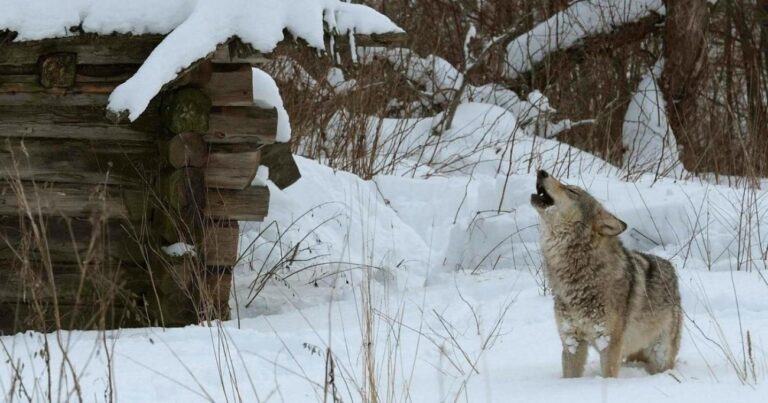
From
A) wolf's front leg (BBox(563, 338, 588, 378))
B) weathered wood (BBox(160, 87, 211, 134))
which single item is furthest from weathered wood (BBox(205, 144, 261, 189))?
wolf's front leg (BBox(563, 338, 588, 378))

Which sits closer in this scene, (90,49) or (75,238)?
(90,49)

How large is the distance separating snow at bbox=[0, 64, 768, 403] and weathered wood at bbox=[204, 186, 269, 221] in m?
0.28

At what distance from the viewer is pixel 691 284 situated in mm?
7004

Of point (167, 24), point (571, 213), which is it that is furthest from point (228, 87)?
point (571, 213)

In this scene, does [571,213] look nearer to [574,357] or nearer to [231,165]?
[574,357]

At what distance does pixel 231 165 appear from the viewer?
664 centimetres

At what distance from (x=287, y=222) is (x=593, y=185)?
107 inches

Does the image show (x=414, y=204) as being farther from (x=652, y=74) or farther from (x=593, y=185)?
(x=652, y=74)

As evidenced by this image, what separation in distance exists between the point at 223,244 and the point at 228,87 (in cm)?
100

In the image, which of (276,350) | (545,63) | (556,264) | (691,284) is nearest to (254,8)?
(276,350)

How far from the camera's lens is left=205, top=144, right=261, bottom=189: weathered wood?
6613 mm

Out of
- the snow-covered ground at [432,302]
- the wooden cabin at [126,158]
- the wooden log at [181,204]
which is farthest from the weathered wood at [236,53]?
the snow-covered ground at [432,302]

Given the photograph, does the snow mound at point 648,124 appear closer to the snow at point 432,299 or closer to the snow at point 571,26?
the snow at point 571,26

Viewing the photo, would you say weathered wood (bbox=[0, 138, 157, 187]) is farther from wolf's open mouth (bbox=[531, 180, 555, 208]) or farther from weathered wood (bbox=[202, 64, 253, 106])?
wolf's open mouth (bbox=[531, 180, 555, 208])
